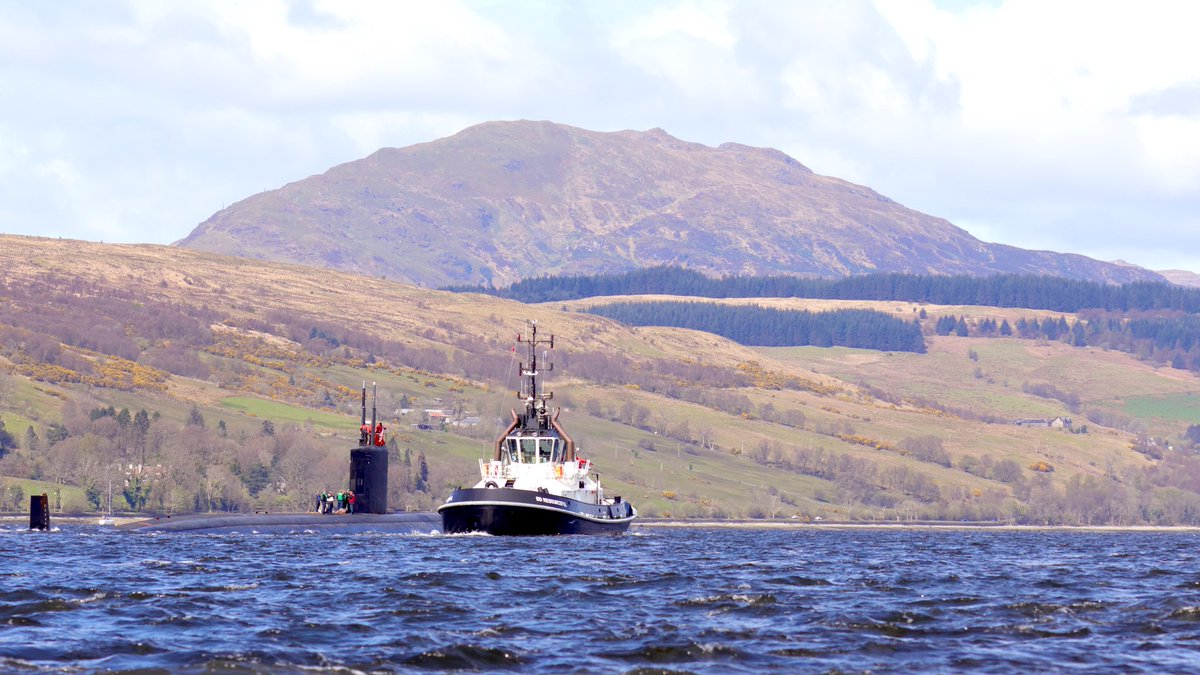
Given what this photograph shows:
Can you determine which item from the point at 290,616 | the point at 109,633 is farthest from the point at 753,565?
the point at 109,633

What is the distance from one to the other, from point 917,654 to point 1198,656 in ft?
23.8

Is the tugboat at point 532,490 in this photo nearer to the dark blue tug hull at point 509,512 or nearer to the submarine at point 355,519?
the dark blue tug hull at point 509,512

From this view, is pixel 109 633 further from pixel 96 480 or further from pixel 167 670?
pixel 96 480

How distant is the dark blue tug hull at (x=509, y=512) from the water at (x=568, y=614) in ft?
59.3

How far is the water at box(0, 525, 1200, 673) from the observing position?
41312mm

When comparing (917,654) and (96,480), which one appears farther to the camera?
(96,480)

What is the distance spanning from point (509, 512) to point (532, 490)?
3197mm

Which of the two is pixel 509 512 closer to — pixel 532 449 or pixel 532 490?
pixel 532 490

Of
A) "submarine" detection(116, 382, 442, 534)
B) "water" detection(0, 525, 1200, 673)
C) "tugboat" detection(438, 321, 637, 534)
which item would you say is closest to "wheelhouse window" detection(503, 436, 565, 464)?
"tugboat" detection(438, 321, 637, 534)

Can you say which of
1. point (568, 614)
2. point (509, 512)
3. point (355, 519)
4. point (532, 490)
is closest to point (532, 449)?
point (532, 490)

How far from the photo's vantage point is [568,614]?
170ft

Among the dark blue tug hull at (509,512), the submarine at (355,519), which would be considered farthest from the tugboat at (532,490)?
the submarine at (355,519)

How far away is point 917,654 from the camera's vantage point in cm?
4297

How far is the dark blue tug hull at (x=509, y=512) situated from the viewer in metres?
103
